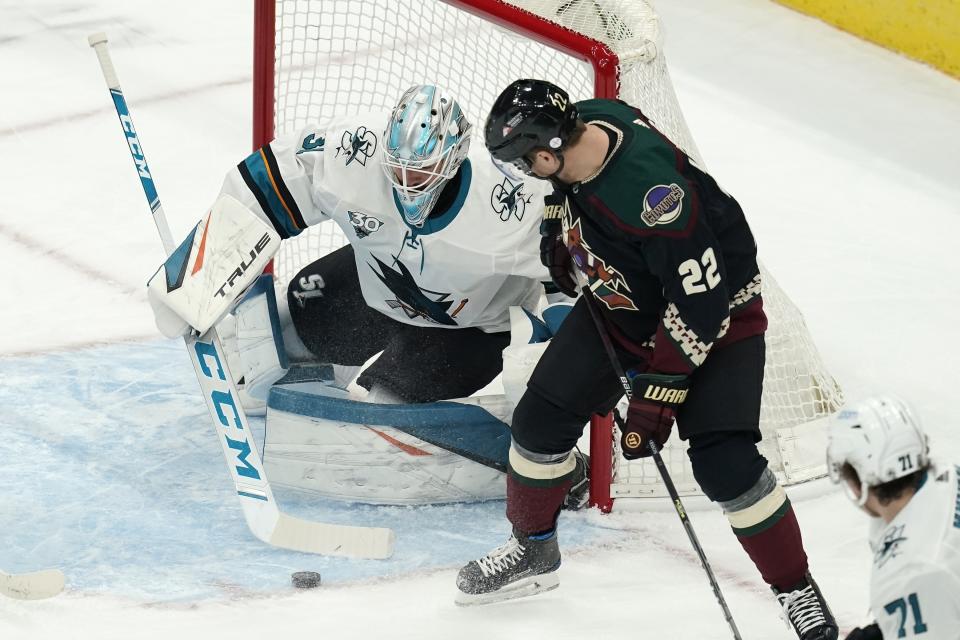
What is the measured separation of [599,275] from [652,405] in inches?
9.6

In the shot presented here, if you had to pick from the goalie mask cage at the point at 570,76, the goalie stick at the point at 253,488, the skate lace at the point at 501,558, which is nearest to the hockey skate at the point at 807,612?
the skate lace at the point at 501,558

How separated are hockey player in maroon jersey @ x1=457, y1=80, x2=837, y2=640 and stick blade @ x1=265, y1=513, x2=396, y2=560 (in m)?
0.36

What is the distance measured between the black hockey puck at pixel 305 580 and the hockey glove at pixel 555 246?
0.74 m

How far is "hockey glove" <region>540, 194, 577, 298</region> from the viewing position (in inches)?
101

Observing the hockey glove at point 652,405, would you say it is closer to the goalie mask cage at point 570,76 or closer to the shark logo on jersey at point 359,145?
the goalie mask cage at point 570,76

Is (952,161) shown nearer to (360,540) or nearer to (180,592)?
(360,540)

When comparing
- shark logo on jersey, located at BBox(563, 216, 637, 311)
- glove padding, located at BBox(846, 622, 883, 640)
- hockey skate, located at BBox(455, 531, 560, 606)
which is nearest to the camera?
glove padding, located at BBox(846, 622, 883, 640)

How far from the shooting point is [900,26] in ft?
17.4

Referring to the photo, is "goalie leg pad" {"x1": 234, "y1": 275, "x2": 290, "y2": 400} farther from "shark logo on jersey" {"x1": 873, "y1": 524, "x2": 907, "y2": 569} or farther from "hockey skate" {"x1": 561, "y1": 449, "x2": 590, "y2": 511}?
"shark logo on jersey" {"x1": 873, "y1": 524, "x2": 907, "y2": 569}

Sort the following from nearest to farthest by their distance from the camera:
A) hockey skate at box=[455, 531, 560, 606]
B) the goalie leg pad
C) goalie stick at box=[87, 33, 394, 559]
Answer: hockey skate at box=[455, 531, 560, 606], goalie stick at box=[87, 33, 394, 559], the goalie leg pad

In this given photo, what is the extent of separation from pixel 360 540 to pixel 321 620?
0.27 metres

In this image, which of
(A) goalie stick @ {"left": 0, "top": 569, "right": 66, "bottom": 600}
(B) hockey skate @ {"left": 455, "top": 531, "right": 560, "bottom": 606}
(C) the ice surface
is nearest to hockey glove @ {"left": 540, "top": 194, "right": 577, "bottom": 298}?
(B) hockey skate @ {"left": 455, "top": 531, "right": 560, "bottom": 606}

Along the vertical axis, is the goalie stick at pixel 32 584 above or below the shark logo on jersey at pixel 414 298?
below

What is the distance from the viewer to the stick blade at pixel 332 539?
2.80m
